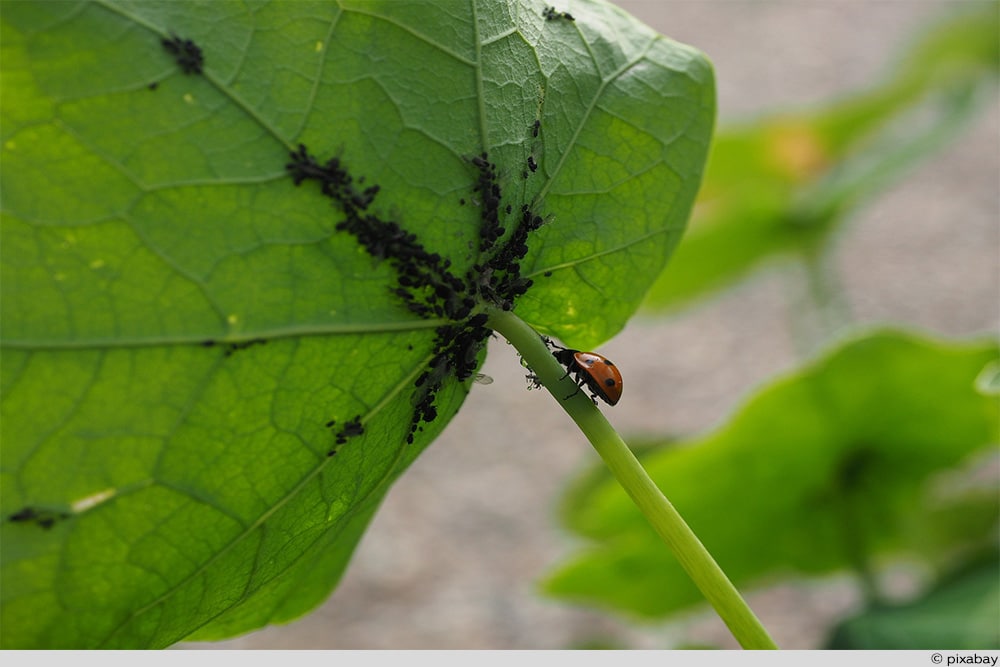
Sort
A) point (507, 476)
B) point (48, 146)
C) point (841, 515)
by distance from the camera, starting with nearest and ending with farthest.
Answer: point (48, 146), point (841, 515), point (507, 476)

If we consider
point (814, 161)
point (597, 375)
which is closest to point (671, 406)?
point (814, 161)

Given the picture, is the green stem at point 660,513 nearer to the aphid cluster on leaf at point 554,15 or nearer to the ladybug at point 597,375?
the ladybug at point 597,375

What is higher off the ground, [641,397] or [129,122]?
[641,397]

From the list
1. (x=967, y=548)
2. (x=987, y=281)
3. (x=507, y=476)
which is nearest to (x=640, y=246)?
(x=967, y=548)

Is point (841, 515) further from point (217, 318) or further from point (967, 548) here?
point (217, 318)

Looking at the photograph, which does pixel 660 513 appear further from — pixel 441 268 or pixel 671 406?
pixel 671 406
